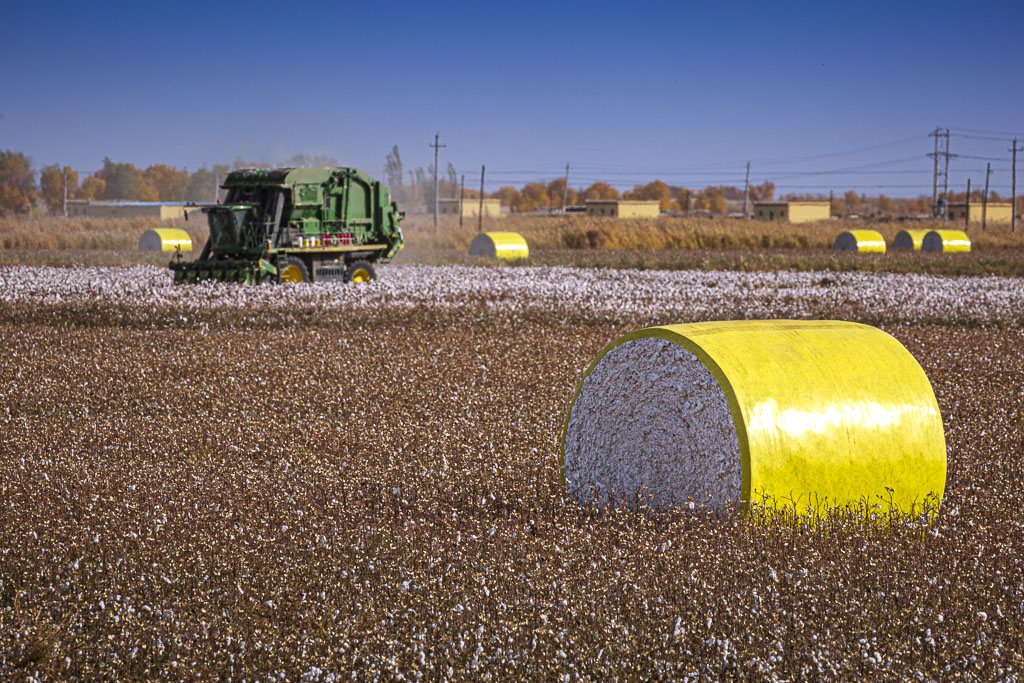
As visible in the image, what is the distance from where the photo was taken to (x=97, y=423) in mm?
8875

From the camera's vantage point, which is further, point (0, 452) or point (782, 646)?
point (0, 452)

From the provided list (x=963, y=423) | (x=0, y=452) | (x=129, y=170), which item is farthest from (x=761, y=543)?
(x=129, y=170)

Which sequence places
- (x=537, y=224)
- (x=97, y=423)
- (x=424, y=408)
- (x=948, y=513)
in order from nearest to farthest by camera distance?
(x=948, y=513) < (x=97, y=423) < (x=424, y=408) < (x=537, y=224)

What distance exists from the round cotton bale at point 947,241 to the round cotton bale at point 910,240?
86cm

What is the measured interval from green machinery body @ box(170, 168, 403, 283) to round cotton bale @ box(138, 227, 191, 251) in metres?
19.8

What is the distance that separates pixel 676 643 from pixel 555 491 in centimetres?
231

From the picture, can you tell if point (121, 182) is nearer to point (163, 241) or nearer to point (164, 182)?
point (164, 182)

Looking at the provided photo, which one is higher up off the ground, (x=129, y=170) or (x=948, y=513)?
(x=129, y=170)

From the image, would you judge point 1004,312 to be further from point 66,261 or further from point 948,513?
point 66,261

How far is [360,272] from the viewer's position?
78.9ft

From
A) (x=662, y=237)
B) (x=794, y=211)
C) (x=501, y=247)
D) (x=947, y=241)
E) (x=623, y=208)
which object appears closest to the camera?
(x=501, y=247)

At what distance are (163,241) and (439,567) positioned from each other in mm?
39005

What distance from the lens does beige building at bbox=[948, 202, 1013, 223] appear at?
96.7 m

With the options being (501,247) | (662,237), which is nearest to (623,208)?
(662,237)
